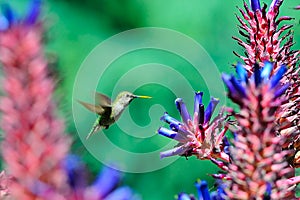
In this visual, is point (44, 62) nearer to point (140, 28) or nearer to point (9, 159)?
point (9, 159)

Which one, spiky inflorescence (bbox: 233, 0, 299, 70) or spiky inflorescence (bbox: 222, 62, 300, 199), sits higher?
spiky inflorescence (bbox: 233, 0, 299, 70)

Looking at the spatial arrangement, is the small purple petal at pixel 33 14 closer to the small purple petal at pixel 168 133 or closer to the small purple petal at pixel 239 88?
the small purple petal at pixel 239 88

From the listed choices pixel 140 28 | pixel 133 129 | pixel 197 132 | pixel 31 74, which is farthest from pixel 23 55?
pixel 140 28

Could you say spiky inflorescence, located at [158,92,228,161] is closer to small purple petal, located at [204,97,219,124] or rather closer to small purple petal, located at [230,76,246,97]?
small purple petal, located at [204,97,219,124]

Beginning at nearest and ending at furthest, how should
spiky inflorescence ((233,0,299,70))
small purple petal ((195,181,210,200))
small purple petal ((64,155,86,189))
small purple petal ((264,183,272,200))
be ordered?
small purple petal ((64,155,86,189))
small purple petal ((264,183,272,200))
small purple petal ((195,181,210,200))
spiky inflorescence ((233,0,299,70))

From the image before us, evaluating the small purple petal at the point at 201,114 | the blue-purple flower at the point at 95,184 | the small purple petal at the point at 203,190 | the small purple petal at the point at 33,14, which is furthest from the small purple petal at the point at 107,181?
the small purple petal at the point at 201,114

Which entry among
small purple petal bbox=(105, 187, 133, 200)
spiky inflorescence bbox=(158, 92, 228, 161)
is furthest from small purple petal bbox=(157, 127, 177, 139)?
small purple petal bbox=(105, 187, 133, 200)

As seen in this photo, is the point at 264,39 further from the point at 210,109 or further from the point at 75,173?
the point at 75,173
